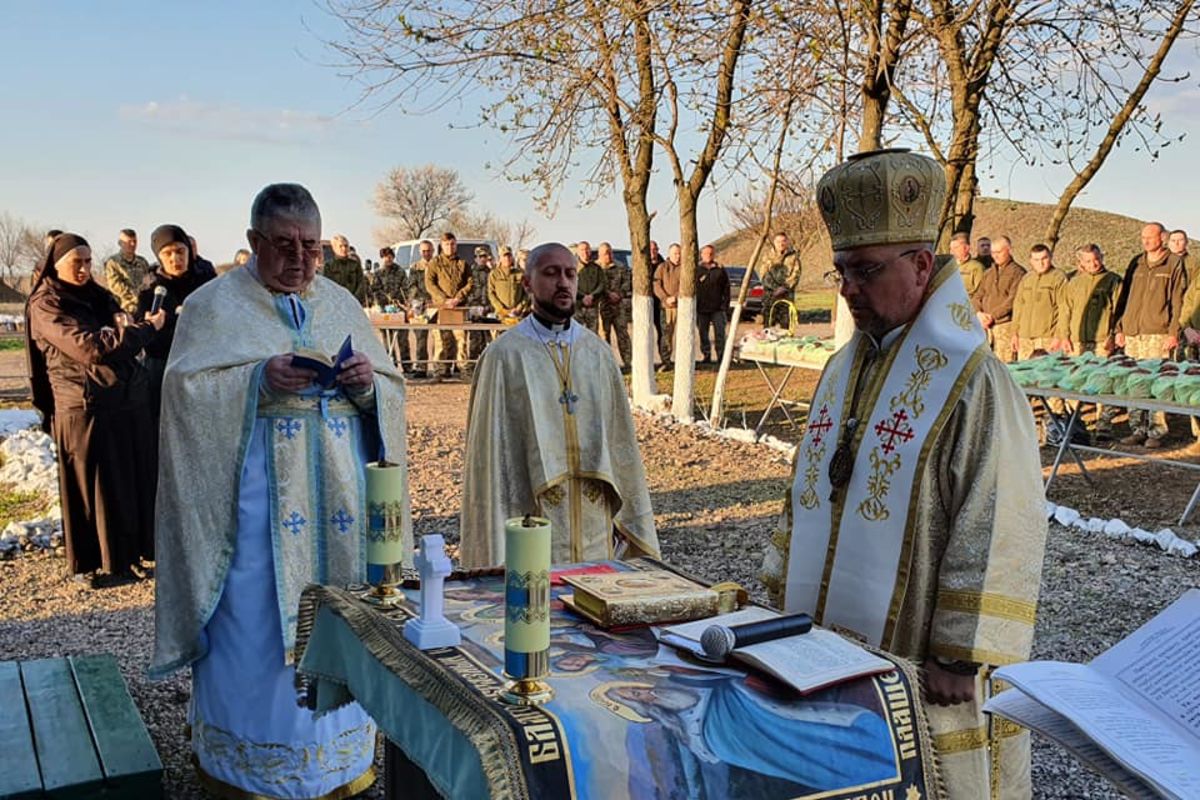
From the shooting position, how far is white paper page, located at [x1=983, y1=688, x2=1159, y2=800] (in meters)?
1.65

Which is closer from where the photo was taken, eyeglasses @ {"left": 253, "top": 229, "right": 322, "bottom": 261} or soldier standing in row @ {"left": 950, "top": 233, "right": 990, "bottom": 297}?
eyeglasses @ {"left": 253, "top": 229, "right": 322, "bottom": 261}

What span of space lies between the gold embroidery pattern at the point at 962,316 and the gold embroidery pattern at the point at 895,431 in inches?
4.1

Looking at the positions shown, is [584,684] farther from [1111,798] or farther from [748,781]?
[1111,798]

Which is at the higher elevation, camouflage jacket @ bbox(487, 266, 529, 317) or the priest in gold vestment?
camouflage jacket @ bbox(487, 266, 529, 317)

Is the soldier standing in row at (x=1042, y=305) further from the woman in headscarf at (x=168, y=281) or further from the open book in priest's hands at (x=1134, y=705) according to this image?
the open book in priest's hands at (x=1134, y=705)

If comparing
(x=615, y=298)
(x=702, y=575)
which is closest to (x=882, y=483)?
(x=702, y=575)

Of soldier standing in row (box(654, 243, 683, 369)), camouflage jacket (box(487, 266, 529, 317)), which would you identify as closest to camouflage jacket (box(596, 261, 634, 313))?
soldier standing in row (box(654, 243, 683, 369))

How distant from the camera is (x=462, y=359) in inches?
677

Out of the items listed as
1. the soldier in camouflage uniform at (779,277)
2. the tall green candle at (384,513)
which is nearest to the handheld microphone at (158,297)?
the tall green candle at (384,513)

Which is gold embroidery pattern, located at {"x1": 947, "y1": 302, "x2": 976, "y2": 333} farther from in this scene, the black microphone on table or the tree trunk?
the tree trunk

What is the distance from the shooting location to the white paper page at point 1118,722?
5.02ft

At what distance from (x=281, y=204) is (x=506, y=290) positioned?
497 inches

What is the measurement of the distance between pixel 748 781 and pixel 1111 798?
9.35 ft

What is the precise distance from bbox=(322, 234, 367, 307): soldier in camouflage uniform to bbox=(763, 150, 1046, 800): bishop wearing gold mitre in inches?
558
